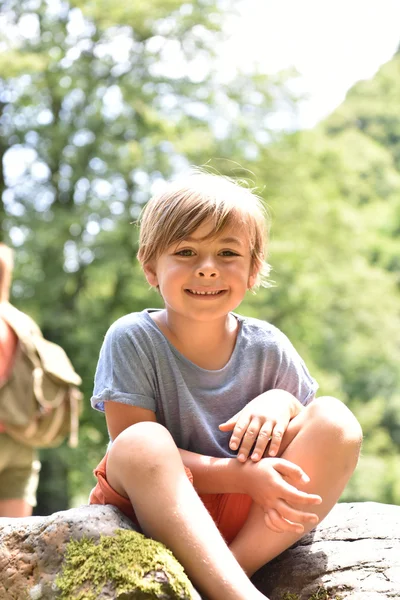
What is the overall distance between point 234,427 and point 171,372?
28 cm

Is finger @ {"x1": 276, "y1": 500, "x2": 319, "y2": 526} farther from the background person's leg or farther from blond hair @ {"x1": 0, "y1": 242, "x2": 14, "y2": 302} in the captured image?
blond hair @ {"x1": 0, "y1": 242, "x2": 14, "y2": 302}

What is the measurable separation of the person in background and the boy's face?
2.09 metres

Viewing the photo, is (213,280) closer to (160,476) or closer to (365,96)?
(160,476)

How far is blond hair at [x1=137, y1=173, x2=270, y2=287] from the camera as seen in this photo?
225 cm

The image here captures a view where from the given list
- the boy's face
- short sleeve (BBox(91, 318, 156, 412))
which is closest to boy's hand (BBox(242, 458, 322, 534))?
short sleeve (BBox(91, 318, 156, 412))

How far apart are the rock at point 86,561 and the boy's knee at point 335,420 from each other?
53 centimetres

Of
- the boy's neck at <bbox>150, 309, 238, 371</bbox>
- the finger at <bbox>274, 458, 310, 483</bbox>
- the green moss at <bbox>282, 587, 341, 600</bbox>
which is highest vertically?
the boy's neck at <bbox>150, 309, 238, 371</bbox>

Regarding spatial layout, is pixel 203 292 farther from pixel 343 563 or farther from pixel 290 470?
pixel 343 563

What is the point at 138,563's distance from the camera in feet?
6.07

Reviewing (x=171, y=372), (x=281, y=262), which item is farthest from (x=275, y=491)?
(x=281, y=262)

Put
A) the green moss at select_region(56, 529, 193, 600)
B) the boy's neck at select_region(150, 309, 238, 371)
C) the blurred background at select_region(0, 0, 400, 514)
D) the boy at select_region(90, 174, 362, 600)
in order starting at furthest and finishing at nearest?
the blurred background at select_region(0, 0, 400, 514), the boy's neck at select_region(150, 309, 238, 371), the boy at select_region(90, 174, 362, 600), the green moss at select_region(56, 529, 193, 600)

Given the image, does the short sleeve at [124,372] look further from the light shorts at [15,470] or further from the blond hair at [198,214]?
the light shorts at [15,470]

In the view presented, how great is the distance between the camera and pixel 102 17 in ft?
40.0

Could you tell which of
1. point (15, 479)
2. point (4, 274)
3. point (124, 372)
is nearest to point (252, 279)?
point (124, 372)
